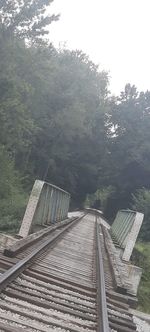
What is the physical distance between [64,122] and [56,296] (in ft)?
156

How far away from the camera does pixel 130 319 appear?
303 inches

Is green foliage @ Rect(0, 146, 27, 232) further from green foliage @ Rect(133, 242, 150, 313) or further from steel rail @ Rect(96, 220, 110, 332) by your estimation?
steel rail @ Rect(96, 220, 110, 332)

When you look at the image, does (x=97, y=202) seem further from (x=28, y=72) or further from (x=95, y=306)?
(x=95, y=306)

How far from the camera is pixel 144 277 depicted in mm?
19156

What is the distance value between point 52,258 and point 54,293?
3.38 m

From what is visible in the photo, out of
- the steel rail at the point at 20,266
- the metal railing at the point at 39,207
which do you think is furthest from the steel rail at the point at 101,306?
the metal railing at the point at 39,207

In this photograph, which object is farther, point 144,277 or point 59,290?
point 144,277

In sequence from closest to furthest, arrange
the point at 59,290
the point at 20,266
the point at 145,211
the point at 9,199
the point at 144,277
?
the point at 59,290 → the point at 20,266 → the point at 144,277 → the point at 9,199 → the point at 145,211

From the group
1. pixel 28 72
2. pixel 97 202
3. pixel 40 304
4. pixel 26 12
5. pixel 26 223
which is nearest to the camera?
pixel 40 304

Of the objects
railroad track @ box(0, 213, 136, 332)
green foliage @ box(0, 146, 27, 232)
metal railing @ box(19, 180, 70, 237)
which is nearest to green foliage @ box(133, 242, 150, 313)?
metal railing @ box(19, 180, 70, 237)

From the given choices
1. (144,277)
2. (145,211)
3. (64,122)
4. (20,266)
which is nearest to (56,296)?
(20,266)

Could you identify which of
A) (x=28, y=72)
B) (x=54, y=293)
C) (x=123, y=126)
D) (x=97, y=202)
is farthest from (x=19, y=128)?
(x=97, y=202)

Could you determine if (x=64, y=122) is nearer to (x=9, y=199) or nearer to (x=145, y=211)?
(x=145, y=211)

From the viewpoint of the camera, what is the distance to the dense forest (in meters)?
38.8
